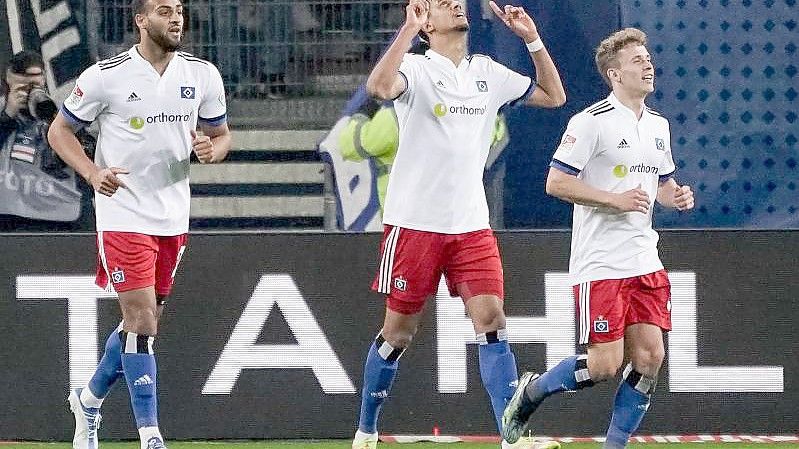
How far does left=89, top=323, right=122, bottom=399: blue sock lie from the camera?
737 centimetres

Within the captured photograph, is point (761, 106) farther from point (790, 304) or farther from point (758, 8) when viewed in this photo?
point (790, 304)

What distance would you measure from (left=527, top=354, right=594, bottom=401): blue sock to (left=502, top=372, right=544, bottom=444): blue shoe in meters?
0.03

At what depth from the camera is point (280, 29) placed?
9.20 metres

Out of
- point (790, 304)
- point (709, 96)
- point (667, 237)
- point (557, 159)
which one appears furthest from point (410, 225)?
point (709, 96)

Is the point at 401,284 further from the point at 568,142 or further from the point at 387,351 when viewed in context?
the point at 568,142

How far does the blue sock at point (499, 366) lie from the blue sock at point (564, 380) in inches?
4.2

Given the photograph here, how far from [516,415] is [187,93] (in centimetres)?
200

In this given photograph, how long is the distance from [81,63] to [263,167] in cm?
118

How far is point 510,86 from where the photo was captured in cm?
737

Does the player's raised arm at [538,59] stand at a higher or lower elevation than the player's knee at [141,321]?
higher

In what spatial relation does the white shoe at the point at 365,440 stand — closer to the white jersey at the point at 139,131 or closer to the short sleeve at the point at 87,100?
the white jersey at the point at 139,131

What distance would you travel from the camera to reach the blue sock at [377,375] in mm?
7324

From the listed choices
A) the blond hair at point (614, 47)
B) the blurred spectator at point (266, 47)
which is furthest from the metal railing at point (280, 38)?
the blond hair at point (614, 47)

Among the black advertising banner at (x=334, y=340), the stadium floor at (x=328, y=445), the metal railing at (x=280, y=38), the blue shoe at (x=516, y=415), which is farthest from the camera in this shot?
the metal railing at (x=280, y=38)
